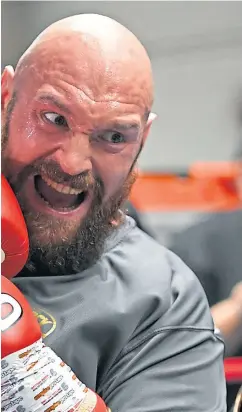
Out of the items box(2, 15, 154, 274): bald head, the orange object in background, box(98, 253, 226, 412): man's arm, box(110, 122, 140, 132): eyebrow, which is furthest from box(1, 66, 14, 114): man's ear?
the orange object in background

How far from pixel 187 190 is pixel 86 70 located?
4.43ft

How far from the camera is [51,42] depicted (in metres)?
0.62

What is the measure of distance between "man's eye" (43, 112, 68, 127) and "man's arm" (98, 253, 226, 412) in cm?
19

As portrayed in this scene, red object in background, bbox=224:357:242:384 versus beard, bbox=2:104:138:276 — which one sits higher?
beard, bbox=2:104:138:276

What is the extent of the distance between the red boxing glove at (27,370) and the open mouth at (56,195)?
0.30ft

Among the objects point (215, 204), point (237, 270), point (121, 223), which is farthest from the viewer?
point (215, 204)

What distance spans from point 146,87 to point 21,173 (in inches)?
5.3

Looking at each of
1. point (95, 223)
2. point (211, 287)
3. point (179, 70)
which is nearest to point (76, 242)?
point (95, 223)

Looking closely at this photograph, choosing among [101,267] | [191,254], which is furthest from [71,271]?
[191,254]

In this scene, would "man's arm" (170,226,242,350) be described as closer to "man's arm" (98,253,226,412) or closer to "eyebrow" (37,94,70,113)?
"man's arm" (98,253,226,412)

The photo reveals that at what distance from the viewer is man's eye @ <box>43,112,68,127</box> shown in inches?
24.1

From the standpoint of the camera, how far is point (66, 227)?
63cm

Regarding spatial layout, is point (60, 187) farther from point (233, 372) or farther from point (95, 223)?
point (233, 372)

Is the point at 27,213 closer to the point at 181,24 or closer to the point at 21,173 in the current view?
the point at 21,173
